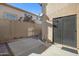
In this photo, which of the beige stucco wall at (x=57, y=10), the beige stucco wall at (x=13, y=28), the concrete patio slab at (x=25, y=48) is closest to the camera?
the concrete patio slab at (x=25, y=48)

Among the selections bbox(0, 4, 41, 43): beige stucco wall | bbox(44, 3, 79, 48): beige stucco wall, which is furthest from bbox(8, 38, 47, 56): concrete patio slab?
bbox(0, 4, 41, 43): beige stucco wall

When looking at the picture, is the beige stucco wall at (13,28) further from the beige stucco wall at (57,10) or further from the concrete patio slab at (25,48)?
the beige stucco wall at (57,10)

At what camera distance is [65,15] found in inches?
261

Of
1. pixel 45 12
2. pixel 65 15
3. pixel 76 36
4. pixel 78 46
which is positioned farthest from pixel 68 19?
pixel 45 12

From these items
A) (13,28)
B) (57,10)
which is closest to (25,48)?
(57,10)

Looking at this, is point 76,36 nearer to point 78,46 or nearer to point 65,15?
point 78,46

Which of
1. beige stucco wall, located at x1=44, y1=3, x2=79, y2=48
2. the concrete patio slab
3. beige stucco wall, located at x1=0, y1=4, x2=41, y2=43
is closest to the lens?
the concrete patio slab

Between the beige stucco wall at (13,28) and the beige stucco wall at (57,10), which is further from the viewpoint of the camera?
the beige stucco wall at (13,28)

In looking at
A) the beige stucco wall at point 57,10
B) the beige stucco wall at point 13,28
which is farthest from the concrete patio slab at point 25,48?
the beige stucco wall at point 13,28

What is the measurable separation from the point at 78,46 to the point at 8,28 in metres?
6.01

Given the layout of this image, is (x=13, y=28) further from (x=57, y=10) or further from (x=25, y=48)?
(x=57, y=10)

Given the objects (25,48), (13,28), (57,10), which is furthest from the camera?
(13,28)

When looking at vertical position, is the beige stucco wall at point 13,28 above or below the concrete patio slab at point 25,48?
above

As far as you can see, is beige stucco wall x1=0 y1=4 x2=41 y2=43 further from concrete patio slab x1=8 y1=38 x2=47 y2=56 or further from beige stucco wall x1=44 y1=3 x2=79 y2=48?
beige stucco wall x1=44 y1=3 x2=79 y2=48
